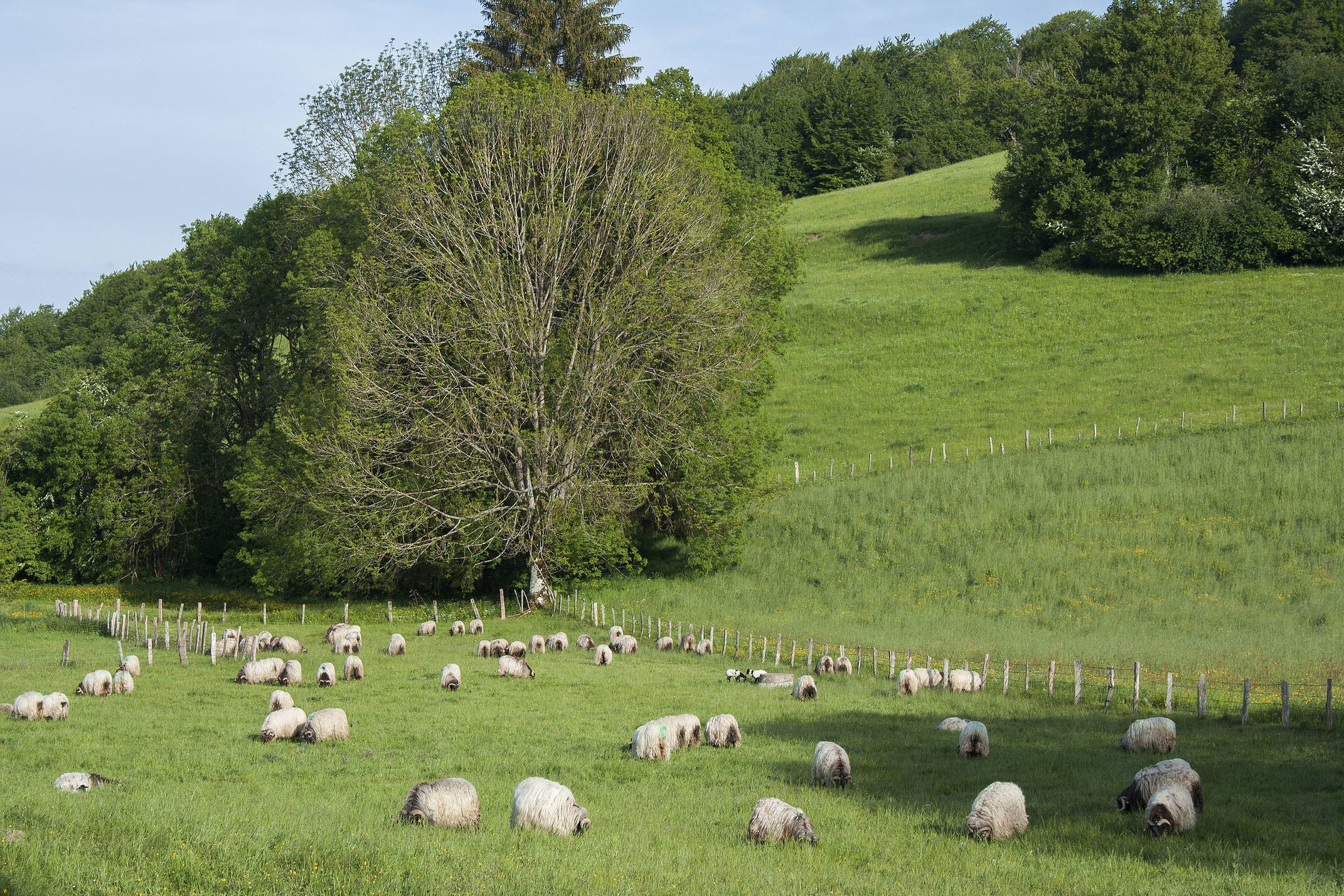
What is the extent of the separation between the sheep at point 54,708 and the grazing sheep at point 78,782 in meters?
6.95

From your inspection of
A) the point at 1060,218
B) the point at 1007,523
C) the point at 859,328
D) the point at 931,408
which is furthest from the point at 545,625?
the point at 1060,218

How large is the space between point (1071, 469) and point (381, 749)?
37.3 meters

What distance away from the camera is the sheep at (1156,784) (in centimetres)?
1521

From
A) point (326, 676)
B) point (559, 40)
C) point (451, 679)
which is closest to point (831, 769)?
point (451, 679)

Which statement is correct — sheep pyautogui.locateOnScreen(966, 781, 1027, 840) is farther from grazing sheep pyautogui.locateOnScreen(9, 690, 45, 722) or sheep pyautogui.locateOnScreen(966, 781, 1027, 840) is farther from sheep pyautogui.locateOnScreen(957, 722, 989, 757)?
grazing sheep pyautogui.locateOnScreen(9, 690, 45, 722)

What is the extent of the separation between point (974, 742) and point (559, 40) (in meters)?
52.1

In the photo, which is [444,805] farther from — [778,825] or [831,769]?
→ [831,769]

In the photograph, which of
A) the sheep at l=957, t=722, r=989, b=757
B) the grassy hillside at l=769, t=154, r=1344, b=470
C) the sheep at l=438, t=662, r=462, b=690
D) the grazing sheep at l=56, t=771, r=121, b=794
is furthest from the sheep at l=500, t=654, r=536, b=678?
the grassy hillside at l=769, t=154, r=1344, b=470

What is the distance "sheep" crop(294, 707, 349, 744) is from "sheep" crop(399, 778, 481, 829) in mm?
6352

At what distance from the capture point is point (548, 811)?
1406 cm

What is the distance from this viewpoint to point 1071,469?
48.9 meters

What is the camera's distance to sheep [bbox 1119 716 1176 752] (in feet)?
66.2

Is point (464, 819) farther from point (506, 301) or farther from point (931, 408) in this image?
point (931, 408)

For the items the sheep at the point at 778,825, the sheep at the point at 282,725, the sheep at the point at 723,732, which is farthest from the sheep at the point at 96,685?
the sheep at the point at 778,825
